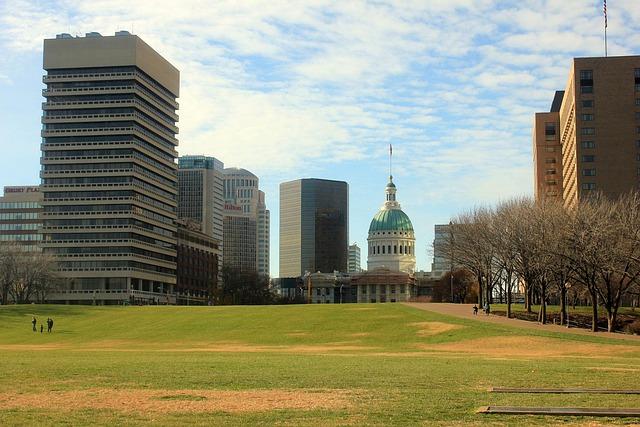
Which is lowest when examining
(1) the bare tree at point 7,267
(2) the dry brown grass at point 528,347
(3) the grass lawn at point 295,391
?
(2) the dry brown grass at point 528,347

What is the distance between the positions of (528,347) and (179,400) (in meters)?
49.3

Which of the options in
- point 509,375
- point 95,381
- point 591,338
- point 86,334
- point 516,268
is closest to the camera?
point 95,381

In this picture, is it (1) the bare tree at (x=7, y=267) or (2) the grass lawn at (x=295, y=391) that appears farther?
(1) the bare tree at (x=7, y=267)

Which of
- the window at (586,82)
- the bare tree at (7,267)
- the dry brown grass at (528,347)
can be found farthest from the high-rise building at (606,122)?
the bare tree at (7,267)

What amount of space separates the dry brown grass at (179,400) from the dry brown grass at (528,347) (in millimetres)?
37339

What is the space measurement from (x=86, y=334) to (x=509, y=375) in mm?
72513

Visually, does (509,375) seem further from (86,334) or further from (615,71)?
(615,71)

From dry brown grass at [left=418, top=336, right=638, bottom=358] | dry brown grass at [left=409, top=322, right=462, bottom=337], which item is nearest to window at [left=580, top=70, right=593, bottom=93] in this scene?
dry brown grass at [left=409, top=322, right=462, bottom=337]

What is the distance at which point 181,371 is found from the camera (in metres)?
38.0

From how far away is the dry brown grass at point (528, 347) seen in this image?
212ft

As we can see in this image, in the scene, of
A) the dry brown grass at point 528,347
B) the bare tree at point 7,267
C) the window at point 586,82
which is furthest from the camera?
the window at point 586,82

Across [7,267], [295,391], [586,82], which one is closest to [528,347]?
[295,391]

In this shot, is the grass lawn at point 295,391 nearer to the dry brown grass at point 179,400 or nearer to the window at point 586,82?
the dry brown grass at point 179,400

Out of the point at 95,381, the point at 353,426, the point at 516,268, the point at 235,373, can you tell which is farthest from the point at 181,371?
the point at 516,268
